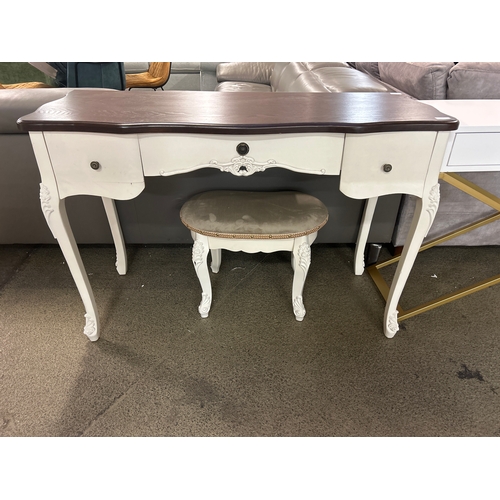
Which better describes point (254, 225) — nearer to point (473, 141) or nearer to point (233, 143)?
point (233, 143)

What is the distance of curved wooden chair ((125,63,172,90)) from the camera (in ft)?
13.1

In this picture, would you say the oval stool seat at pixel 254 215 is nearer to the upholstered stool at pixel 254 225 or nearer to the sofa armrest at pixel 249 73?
the upholstered stool at pixel 254 225

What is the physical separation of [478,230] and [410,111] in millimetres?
987

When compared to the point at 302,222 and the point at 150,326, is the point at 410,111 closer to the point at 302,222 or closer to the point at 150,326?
Result: the point at 302,222

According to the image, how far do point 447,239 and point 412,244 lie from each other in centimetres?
59

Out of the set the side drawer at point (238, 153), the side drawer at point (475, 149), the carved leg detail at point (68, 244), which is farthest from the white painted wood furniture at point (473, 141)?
the carved leg detail at point (68, 244)

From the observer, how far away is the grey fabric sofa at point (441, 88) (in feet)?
4.70

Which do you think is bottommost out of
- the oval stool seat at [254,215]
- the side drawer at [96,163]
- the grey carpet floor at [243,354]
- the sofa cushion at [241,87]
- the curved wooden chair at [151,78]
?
the grey carpet floor at [243,354]

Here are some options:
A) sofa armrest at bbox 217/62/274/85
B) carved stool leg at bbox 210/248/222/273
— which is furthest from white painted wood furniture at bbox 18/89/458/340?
sofa armrest at bbox 217/62/274/85

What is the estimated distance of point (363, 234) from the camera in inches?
65.4

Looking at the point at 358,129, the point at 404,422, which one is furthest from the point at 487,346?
the point at 358,129

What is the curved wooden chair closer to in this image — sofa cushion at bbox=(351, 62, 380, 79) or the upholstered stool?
sofa cushion at bbox=(351, 62, 380, 79)

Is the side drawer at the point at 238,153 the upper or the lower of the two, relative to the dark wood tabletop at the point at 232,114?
lower

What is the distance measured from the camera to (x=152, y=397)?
121cm
